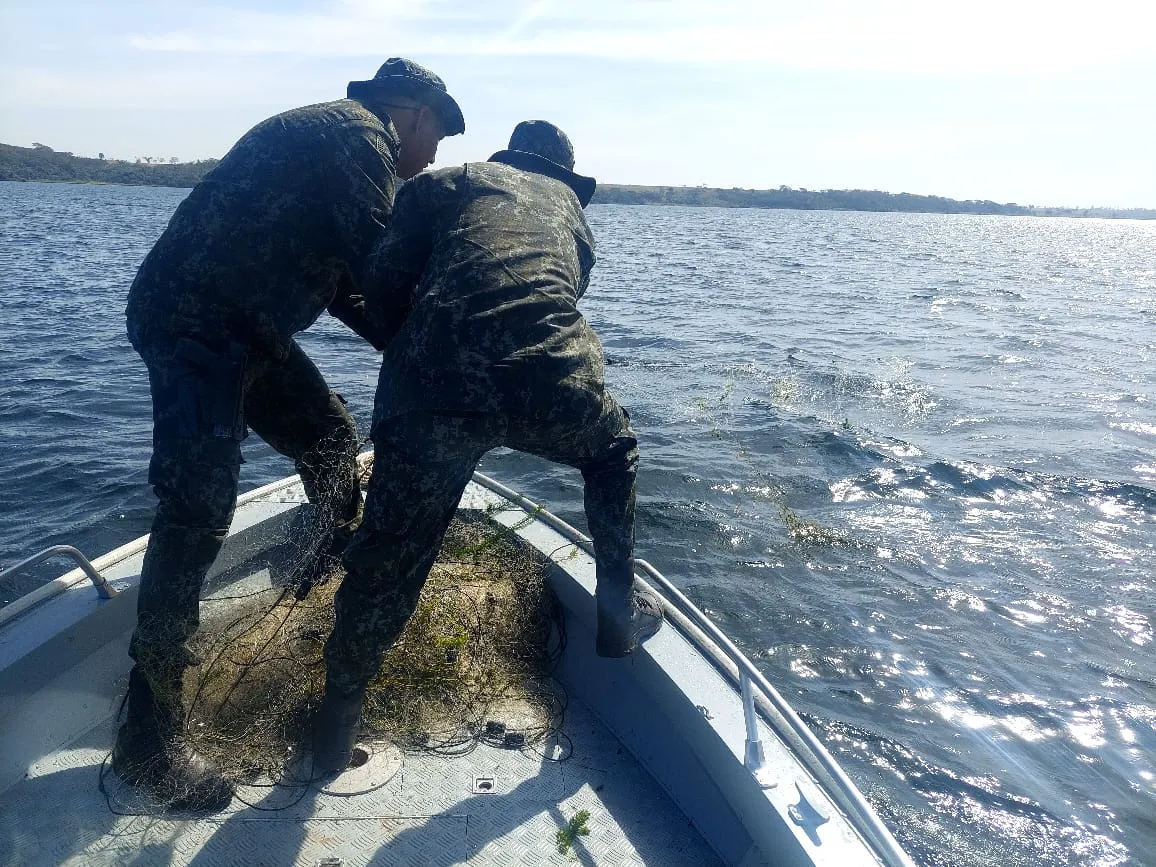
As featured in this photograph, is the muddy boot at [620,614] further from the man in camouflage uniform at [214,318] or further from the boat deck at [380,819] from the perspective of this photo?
the man in camouflage uniform at [214,318]

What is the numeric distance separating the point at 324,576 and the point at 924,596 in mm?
4666

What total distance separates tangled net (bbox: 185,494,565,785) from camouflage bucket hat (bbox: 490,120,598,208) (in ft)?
5.90

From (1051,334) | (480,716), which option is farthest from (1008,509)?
(1051,334)

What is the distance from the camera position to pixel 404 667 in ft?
11.4

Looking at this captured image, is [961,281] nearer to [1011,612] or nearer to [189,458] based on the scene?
[1011,612]

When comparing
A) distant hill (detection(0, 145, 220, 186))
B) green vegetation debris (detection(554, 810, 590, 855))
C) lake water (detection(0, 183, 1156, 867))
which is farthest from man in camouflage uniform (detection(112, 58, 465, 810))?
distant hill (detection(0, 145, 220, 186))

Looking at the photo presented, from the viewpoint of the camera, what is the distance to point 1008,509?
8.24 metres

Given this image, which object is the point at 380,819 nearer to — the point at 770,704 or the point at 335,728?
the point at 335,728

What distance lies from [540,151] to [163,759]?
256 centimetres

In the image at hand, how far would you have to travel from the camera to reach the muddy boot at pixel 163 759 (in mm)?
2879

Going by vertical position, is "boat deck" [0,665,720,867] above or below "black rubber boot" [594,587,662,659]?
below

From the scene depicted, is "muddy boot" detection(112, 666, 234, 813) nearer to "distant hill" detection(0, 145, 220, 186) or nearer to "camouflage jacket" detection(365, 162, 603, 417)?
"camouflage jacket" detection(365, 162, 603, 417)

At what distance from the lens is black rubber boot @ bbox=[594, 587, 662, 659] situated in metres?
3.29

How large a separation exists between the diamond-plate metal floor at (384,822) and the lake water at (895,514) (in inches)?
82.4
